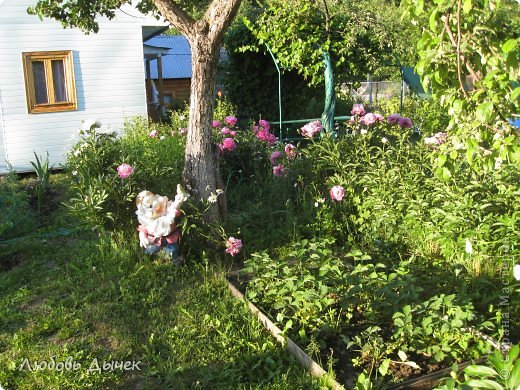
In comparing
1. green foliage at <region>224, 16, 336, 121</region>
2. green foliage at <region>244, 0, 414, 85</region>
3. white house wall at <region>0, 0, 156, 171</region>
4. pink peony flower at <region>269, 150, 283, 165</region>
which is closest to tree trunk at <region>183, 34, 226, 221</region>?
pink peony flower at <region>269, 150, 283, 165</region>

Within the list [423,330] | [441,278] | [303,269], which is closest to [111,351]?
[303,269]

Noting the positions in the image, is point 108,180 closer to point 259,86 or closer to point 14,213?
point 14,213

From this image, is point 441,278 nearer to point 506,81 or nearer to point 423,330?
point 423,330

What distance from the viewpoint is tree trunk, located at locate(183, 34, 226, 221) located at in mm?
4867

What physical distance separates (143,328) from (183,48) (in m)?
24.1

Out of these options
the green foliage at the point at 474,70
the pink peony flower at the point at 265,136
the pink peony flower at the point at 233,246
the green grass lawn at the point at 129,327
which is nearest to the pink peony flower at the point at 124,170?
the green grass lawn at the point at 129,327

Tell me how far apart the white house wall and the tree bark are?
535 cm

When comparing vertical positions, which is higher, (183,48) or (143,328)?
(183,48)

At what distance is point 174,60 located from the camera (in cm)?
2462

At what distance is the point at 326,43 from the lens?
881cm

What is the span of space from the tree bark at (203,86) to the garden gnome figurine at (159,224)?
396mm

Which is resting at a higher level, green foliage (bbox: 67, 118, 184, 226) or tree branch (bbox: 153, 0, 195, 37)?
tree branch (bbox: 153, 0, 195, 37)

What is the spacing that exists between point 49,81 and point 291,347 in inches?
327

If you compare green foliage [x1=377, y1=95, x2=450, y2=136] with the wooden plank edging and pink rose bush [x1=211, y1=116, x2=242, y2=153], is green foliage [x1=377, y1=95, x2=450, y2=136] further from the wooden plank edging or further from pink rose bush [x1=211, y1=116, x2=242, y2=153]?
the wooden plank edging
